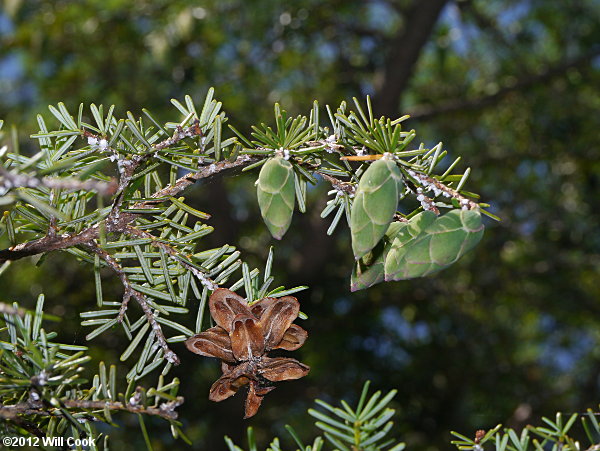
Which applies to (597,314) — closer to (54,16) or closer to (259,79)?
(259,79)

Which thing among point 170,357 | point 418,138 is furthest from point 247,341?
point 418,138

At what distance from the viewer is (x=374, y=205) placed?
1.20 ft

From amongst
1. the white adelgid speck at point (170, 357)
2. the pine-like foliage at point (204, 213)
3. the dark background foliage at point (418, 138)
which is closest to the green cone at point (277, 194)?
the pine-like foliage at point (204, 213)

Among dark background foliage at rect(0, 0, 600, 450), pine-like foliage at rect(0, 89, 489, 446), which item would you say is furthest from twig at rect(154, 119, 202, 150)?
dark background foliage at rect(0, 0, 600, 450)

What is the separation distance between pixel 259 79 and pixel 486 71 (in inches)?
35.2

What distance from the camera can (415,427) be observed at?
1869 mm

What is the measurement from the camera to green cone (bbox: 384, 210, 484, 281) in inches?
15.0

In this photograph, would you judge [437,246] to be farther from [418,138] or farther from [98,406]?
[418,138]

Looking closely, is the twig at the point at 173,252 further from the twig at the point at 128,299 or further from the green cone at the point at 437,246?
the green cone at the point at 437,246

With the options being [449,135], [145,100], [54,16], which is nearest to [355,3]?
[449,135]

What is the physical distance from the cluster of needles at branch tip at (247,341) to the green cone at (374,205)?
0.06m

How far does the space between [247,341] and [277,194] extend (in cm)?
9

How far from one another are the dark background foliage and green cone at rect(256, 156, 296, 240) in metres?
1.32

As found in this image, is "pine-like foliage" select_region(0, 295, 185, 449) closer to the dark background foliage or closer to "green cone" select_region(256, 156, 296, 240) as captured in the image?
"green cone" select_region(256, 156, 296, 240)
